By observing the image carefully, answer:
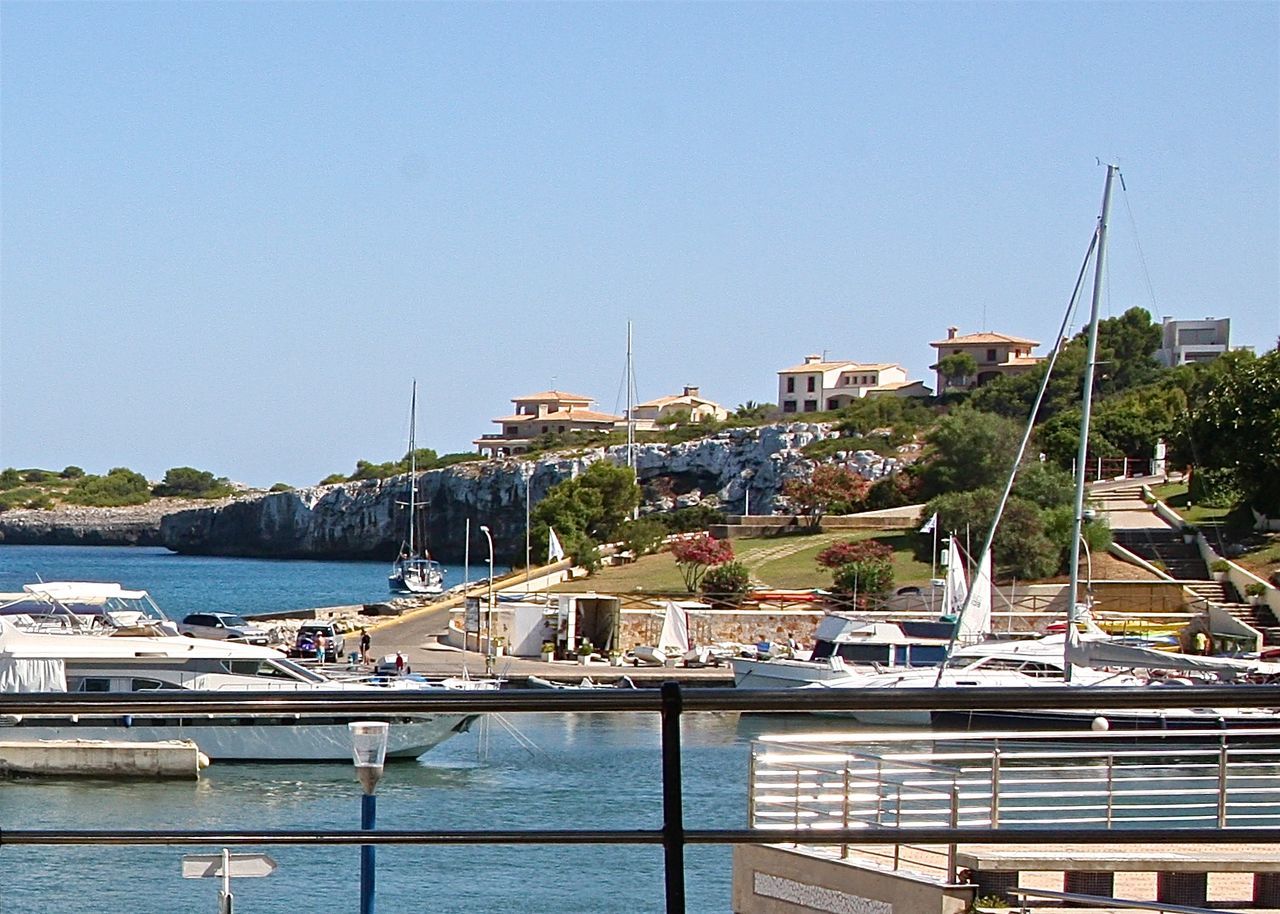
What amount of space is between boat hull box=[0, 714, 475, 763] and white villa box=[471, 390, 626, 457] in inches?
3932

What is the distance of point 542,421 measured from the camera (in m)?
129

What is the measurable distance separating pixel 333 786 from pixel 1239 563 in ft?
88.4

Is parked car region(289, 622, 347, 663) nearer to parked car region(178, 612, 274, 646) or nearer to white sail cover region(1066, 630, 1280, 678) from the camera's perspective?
parked car region(178, 612, 274, 646)

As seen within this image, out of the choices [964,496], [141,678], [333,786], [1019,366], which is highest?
[1019,366]

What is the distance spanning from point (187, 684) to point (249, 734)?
1367mm

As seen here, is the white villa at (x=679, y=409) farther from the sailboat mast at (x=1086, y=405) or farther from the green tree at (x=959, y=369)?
the sailboat mast at (x=1086, y=405)

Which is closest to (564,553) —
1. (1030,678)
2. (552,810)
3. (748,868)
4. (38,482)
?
(1030,678)

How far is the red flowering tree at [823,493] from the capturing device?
59688 millimetres

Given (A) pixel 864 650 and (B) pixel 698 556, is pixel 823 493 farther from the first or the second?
(A) pixel 864 650

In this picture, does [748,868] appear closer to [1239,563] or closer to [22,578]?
[1239,563]

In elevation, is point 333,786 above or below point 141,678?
below

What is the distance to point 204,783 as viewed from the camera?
23797 mm

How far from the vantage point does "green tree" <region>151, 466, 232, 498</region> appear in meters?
161

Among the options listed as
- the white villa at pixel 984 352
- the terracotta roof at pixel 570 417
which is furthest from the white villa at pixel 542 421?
the white villa at pixel 984 352
